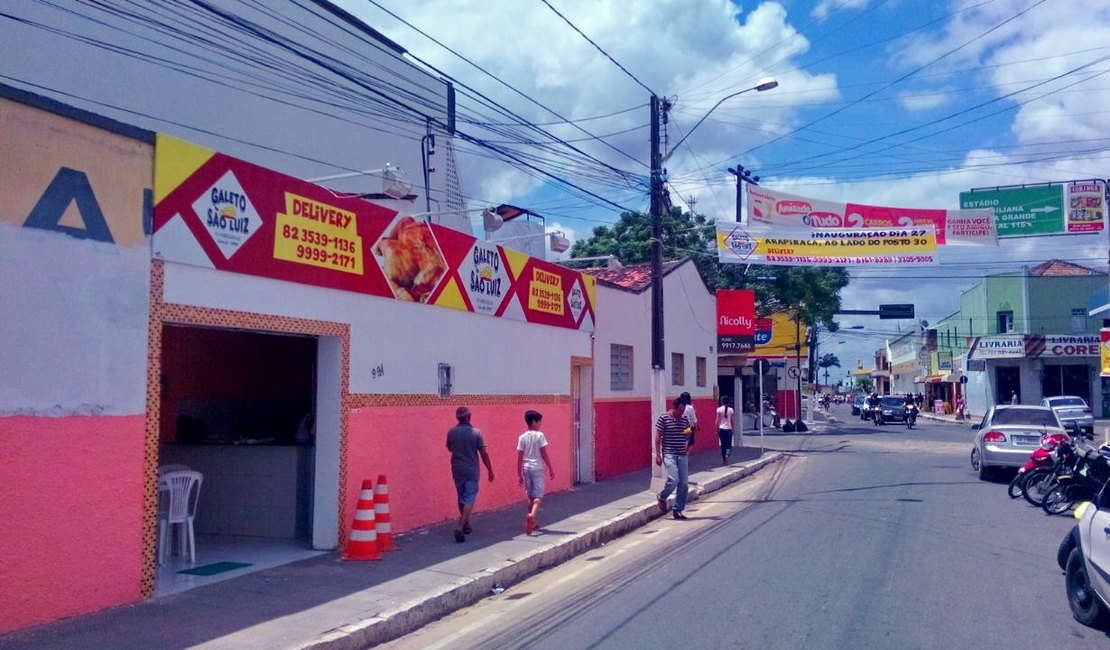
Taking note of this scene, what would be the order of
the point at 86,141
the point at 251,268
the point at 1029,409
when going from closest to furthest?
the point at 86,141 → the point at 251,268 → the point at 1029,409

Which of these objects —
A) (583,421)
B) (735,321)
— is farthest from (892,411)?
(583,421)

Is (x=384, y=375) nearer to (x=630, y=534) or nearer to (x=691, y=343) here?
(x=630, y=534)

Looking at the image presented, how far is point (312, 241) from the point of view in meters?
10.6

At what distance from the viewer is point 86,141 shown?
775 centimetres

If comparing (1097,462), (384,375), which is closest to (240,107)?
(384,375)

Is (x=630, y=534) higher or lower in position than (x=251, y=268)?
lower

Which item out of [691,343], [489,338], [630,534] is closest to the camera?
[630,534]

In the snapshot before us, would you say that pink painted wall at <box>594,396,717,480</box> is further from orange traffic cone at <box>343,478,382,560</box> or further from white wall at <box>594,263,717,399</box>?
orange traffic cone at <box>343,478,382,560</box>

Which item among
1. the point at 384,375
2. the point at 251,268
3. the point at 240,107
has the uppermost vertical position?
the point at 240,107

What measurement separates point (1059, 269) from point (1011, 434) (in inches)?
1596

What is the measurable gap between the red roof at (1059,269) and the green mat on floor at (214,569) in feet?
175

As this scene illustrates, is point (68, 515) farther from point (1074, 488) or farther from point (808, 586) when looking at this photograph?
point (1074, 488)

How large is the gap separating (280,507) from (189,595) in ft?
9.94

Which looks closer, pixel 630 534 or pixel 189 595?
pixel 189 595
